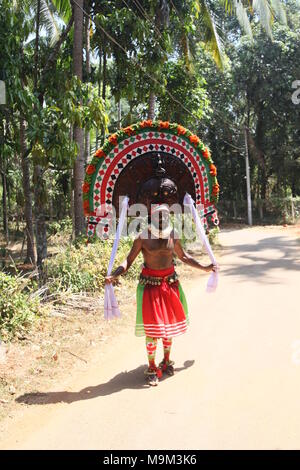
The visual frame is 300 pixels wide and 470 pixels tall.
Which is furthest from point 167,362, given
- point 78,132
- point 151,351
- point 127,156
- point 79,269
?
point 78,132

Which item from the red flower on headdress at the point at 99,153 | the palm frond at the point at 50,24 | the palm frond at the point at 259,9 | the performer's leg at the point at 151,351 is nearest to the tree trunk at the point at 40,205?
the red flower on headdress at the point at 99,153

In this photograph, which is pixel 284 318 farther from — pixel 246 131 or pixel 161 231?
pixel 246 131

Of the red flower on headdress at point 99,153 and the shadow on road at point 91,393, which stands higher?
the red flower on headdress at point 99,153

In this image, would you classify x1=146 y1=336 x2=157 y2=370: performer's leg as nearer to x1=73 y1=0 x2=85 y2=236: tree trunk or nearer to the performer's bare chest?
the performer's bare chest

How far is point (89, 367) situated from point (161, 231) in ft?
5.54

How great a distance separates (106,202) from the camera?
459 cm

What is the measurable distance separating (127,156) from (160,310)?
4.98ft

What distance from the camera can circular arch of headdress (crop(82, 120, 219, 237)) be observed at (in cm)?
459

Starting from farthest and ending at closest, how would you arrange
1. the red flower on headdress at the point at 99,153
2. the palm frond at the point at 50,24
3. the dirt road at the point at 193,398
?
the palm frond at the point at 50,24 < the red flower on headdress at the point at 99,153 < the dirt road at the point at 193,398

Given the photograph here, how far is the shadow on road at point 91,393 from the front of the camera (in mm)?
4066

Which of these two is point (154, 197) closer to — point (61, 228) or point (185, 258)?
point (185, 258)

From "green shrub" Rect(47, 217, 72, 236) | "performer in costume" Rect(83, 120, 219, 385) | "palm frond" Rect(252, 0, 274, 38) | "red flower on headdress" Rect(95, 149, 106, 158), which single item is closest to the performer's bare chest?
"performer in costume" Rect(83, 120, 219, 385)

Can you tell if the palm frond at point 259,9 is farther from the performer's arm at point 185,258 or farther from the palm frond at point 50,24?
the performer's arm at point 185,258
